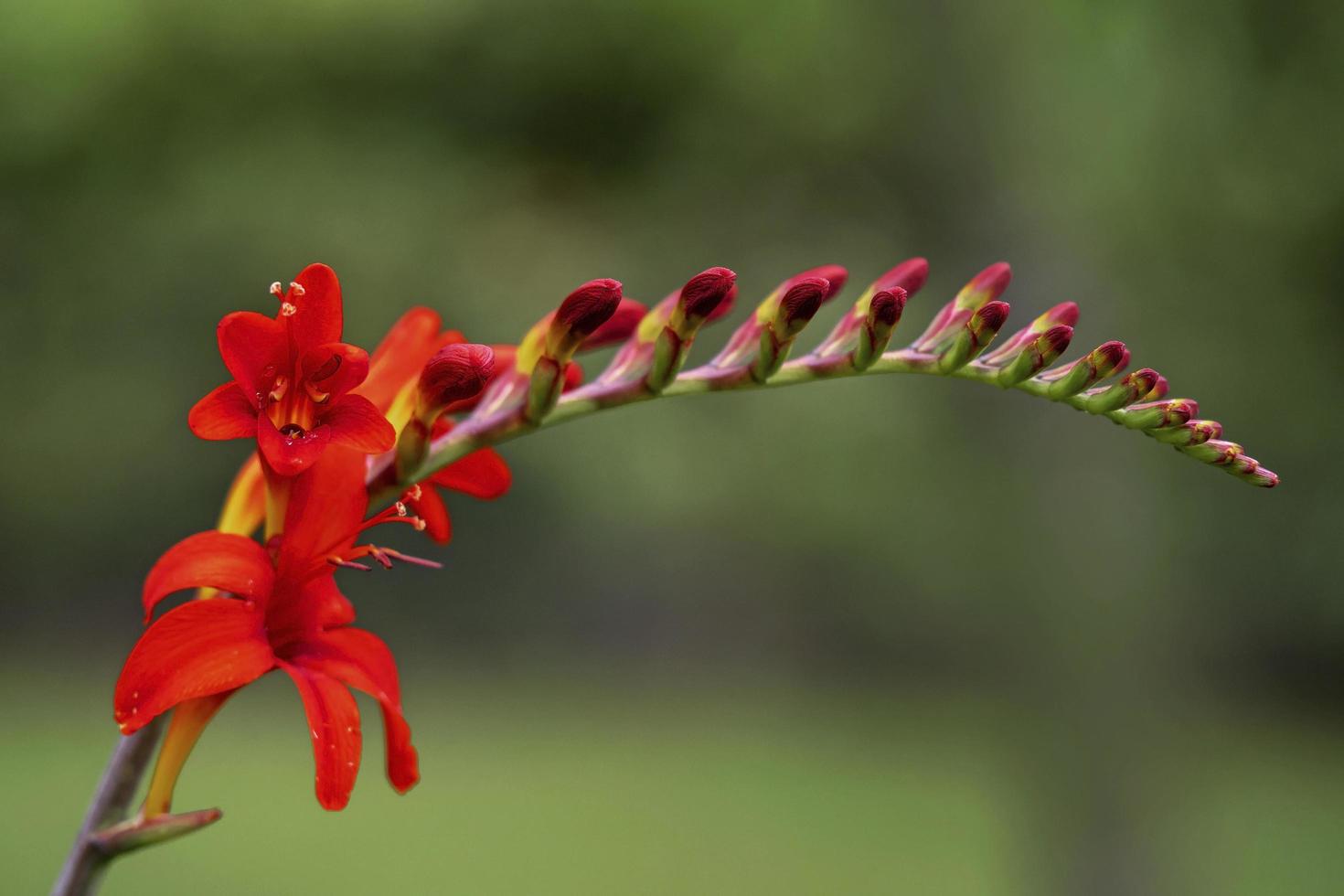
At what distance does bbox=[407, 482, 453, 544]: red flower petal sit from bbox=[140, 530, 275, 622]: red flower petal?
122 millimetres

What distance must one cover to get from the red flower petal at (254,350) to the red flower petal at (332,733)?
5.1 inches

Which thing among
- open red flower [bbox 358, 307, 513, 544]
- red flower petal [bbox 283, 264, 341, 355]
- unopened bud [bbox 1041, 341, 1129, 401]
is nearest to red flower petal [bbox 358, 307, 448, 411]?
open red flower [bbox 358, 307, 513, 544]

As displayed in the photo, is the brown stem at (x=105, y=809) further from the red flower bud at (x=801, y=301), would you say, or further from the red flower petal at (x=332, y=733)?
the red flower bud at (x=801, y=301)

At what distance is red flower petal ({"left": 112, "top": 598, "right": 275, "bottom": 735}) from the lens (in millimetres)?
508

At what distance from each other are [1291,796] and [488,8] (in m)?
4.99

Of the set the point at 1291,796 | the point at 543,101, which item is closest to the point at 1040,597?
the point at 1291,796

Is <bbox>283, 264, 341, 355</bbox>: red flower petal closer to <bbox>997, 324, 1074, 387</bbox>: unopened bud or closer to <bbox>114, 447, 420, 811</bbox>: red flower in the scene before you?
<bbox>114, 447, 420, 811</bbox>: red flower

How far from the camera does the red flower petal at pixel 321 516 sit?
58cm

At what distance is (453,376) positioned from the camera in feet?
1.92

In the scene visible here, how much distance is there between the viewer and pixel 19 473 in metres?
7.02

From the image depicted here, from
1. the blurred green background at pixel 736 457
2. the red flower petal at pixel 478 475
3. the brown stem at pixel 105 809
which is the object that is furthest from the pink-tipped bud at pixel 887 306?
the blurred green background at pixel 736 457

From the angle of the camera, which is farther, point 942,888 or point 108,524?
point 108,524

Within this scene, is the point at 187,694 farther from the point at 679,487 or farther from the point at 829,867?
the point at 679,487

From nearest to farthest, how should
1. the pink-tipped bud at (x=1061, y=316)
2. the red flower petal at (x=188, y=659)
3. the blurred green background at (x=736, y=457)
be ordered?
the red flower petal at (x=188, y=659), the pink-tipped bud at (x=1061, y=316), the blurred green background at (x=736, y=457)
